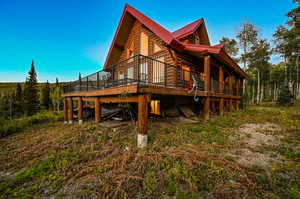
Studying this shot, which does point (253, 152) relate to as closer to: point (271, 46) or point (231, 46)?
point (231, 46)

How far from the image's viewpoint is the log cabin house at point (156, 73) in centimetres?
455

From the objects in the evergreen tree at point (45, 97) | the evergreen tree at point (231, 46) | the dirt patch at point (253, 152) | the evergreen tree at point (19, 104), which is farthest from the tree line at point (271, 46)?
the evergreen tree at point (45, 97)

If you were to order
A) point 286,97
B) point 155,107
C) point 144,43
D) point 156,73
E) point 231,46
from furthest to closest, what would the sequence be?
point 231,46 < point 286,97 < point 155,107 < point 144,43 < point 156,73

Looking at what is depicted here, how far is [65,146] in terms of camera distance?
4246mm

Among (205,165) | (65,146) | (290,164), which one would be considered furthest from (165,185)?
(65,146)

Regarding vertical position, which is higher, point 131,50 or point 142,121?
point 131,50

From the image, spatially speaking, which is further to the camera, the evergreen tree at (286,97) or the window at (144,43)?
the evergreen tree at (286,97)

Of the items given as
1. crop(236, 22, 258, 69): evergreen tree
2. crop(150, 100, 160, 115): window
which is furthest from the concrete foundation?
crop(236, 22, 258, 69): evergreen tree

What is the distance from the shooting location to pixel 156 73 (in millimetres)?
6066

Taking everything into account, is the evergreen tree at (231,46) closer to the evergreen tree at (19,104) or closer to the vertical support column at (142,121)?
the vertical support column at (142,121)

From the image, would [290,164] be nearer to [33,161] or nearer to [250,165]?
[250,165]

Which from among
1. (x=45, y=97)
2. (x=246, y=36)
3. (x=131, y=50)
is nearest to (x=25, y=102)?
(x=45, y=97)

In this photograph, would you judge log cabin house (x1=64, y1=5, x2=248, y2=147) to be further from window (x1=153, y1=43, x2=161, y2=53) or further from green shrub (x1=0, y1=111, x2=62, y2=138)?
green shrub (x1=0, y1=111, x2=62, y2=138)

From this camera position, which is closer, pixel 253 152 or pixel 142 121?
pixel 253 152
